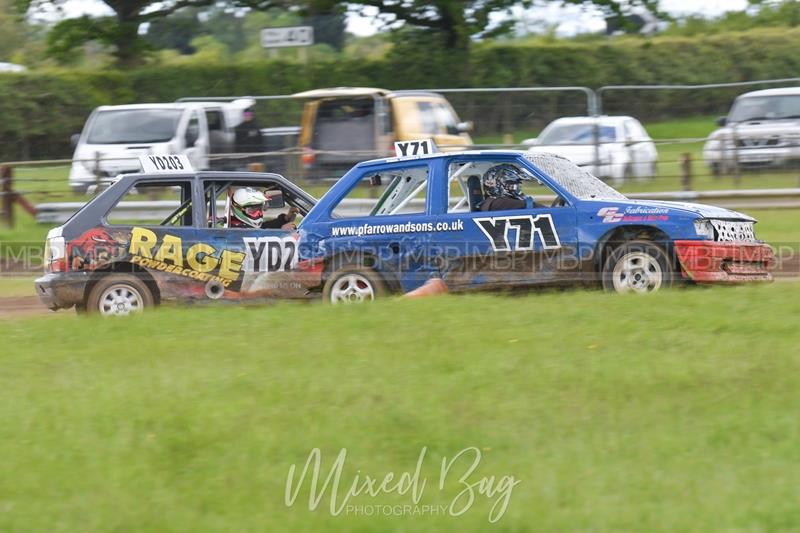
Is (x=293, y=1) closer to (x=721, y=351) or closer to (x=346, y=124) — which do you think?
(x=346, y=124)

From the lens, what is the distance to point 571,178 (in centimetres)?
1080

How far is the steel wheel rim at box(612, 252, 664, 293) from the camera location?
10.3 m

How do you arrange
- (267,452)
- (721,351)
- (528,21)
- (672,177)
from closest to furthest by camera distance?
1. (267,452)
2. (721,351)
3. (672,177)
4. (528,21)

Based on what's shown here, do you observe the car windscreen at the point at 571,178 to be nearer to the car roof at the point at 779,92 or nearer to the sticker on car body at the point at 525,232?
the sticker on car body at the point at 525,232

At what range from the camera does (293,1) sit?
103 feet

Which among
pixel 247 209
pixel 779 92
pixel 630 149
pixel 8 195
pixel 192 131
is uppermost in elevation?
pixel 779 92

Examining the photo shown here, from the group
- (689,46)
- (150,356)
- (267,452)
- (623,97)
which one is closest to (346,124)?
(623,97)

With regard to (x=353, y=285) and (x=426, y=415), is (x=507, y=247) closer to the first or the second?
(x=353, y=285)

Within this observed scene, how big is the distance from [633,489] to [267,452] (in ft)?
6.14

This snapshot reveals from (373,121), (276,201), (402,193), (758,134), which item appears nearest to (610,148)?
(758,134)

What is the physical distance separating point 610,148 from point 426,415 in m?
12.2

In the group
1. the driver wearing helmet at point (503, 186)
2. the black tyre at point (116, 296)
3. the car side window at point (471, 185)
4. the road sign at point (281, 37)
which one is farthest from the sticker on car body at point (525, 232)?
the road sign at point (281, 37)

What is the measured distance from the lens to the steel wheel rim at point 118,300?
35.7ft

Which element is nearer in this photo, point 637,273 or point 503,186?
point 637,273
